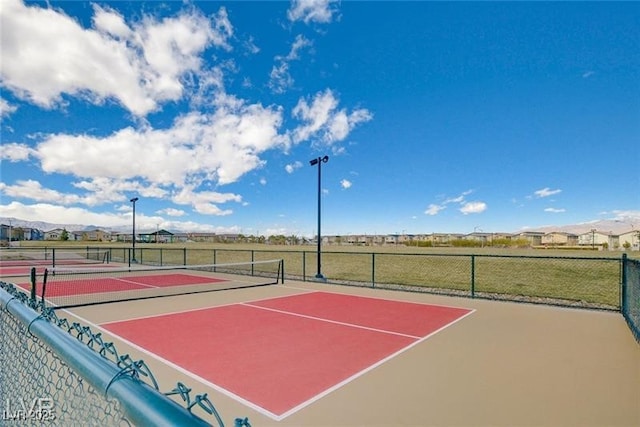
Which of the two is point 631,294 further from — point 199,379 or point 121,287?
point 121,287

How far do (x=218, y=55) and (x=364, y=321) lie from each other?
470 inches

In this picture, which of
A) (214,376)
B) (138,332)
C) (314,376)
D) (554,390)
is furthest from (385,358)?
(138,332)

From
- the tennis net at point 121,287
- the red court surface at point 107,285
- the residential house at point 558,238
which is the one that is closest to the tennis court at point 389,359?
the tennis net at point 121,287

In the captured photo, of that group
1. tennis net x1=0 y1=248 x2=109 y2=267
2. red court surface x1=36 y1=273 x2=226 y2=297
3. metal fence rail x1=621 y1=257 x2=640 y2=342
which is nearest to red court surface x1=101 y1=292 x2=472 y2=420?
metal fence rail x1=621 y1=257 x2=640 y2=342

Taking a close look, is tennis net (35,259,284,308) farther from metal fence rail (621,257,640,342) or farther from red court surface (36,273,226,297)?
metal fence rail (621,257,640,342)

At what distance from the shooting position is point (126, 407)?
932mm

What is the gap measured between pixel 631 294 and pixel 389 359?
6.28 metres

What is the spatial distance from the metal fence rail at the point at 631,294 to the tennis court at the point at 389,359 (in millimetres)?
266

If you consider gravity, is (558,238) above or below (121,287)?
below

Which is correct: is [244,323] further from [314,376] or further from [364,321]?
[314,376]

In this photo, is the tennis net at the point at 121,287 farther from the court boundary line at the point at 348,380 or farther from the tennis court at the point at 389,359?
the court boundary line at the point at 348,380

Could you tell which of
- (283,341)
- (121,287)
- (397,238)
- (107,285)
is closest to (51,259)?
(107,285)

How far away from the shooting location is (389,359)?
5.25m

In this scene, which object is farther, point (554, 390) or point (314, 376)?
point (314, 376)
